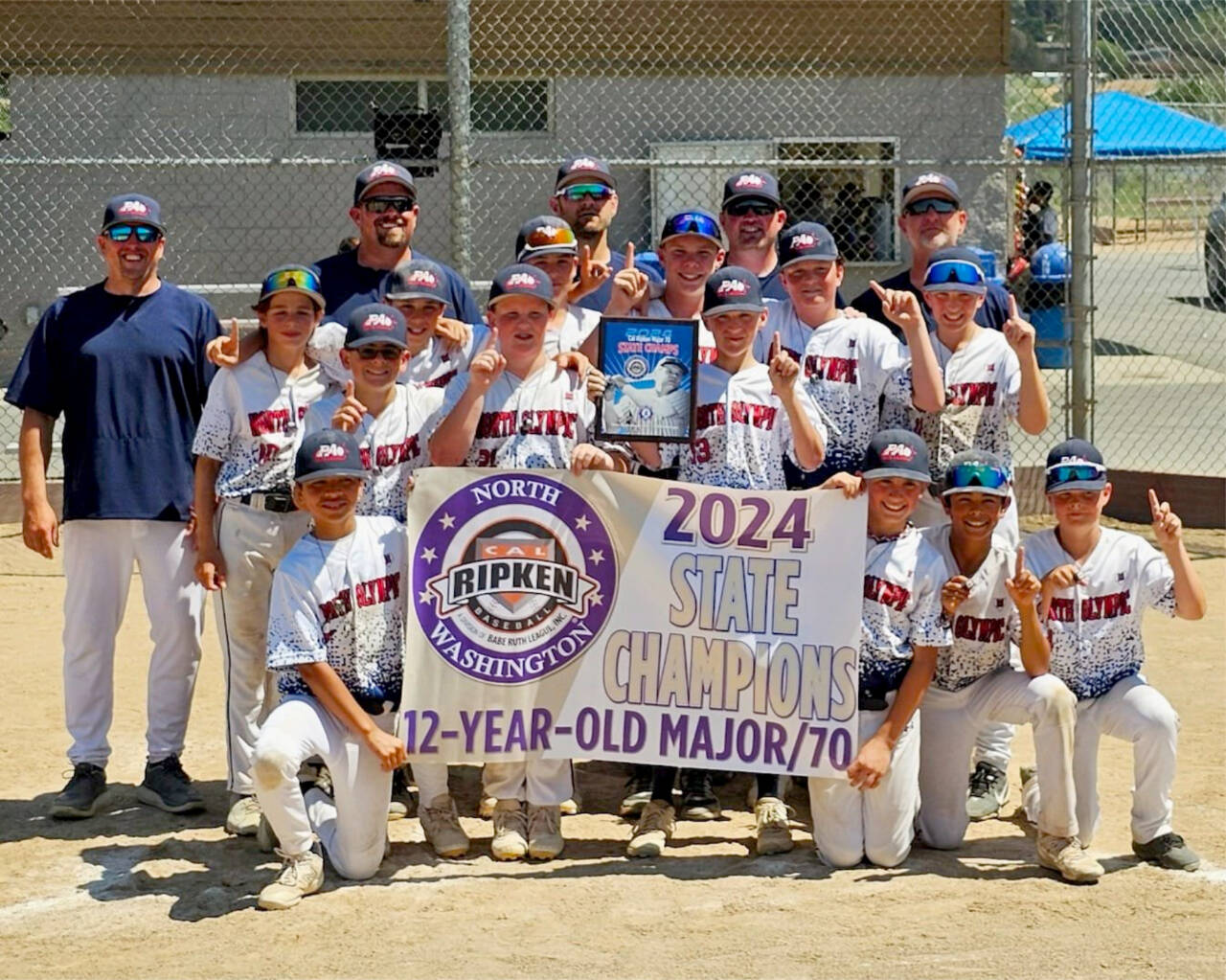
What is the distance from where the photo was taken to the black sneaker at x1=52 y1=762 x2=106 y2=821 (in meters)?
6.34

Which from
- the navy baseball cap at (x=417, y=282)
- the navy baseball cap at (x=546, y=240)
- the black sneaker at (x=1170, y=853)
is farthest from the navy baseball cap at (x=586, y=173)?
the black sneaker at (x=1170, y=853)

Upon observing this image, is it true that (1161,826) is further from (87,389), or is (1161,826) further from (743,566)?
(87,389)

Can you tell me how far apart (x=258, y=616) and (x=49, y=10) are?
10.4m

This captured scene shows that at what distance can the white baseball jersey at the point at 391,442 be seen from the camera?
5.90 m

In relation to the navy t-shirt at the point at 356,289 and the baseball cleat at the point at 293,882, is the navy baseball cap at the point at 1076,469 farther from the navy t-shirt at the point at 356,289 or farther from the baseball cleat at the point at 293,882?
the baseball cleat at the point at 293,882

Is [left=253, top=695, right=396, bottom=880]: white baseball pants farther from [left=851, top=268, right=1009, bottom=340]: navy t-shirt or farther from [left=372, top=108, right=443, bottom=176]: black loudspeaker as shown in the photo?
[left=372, top=108, right=443, bottom=176]: black loudspeaker

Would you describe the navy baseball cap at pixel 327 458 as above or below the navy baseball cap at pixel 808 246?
below

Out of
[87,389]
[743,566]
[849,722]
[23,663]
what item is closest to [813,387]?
[743,566]

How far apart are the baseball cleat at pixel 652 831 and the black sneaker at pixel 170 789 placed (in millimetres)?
1631

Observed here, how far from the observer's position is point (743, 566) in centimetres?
595

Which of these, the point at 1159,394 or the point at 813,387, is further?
the point at 1159,394

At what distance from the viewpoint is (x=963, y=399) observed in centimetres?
612

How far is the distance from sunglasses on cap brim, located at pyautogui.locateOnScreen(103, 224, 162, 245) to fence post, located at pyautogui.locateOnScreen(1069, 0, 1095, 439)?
5.75 meters

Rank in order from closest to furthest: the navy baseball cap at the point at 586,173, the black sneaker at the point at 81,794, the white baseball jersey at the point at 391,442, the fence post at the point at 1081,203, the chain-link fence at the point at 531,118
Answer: the white baseball jersey at the point at 391,442
the black sneaker at the point at 81,794
the navy baseball cap at the point at 586,173
the fence post at the point at 1081,203
the chain-link fence at the point at 531,118
